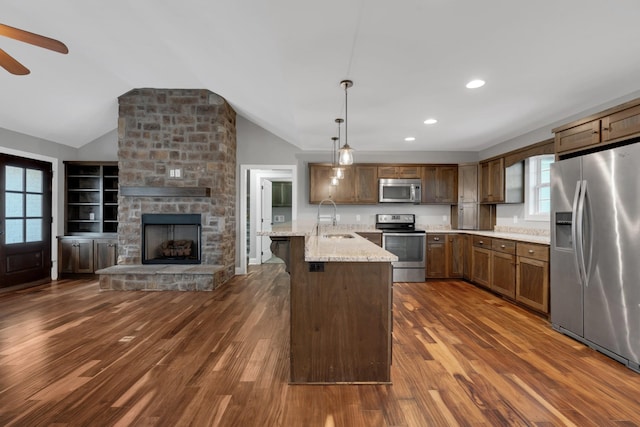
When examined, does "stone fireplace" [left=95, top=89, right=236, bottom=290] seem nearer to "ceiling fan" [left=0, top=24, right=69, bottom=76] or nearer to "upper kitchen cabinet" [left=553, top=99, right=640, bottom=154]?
"ceiling fan" [left=0, top=24, right=69, bottom=76]

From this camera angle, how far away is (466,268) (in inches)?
201

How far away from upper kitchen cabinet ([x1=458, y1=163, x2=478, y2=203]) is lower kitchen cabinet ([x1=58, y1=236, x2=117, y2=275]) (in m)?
6.02

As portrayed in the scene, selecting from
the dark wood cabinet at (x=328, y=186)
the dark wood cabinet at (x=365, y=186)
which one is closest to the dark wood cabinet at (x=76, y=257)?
the dark wood cabinet at (x=328, y=186)

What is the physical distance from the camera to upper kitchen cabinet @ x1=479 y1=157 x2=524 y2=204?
4.70 metres

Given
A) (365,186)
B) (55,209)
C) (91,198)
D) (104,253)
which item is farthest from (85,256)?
(365,186)

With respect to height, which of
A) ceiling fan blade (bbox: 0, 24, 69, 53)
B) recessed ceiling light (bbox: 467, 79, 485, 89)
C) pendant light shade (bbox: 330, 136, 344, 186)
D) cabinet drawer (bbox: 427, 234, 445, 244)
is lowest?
cabinet drawer (bbox: 427, 234, 445, 244)

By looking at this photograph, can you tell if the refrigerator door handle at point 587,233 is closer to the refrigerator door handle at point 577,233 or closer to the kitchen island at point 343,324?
the refrigerator door handle at point 577,233

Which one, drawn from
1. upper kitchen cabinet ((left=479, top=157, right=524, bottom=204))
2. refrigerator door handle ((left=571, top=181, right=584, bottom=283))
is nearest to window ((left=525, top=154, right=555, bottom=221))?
upper kitchen cabinet ((left=479, top=157, right=524, bottom=204))

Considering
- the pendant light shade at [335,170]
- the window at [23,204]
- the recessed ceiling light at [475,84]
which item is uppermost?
the recessed ceiling light at [475,84]

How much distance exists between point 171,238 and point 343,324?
402 cm

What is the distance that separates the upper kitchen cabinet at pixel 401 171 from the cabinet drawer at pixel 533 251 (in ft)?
7.42

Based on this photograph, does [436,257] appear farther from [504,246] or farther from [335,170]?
[335,170]

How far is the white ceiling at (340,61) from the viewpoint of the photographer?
6.33 ft

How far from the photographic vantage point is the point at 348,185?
563cm
